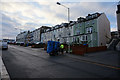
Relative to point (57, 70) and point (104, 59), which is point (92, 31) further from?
point (57, 70)

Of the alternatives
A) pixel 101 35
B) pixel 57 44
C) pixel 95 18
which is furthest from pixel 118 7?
pixel 57 44

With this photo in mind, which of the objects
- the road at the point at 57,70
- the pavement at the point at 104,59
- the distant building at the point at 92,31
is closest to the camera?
the road at the point at 57,70

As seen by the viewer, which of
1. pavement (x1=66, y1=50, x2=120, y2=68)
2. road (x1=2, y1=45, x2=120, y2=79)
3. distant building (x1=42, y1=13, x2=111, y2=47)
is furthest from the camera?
Answer: distant building (x1=42, y1=13, x2=111, y2=47)

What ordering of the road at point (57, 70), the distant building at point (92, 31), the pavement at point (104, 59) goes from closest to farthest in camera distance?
1. the road at point (57, 70)
2. the pavement at point (104, 59)
3. the distant building at point (92, 31)

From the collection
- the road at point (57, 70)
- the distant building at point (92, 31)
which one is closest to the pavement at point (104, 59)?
the road at point (57, 70)

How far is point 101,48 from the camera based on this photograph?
22953 mm

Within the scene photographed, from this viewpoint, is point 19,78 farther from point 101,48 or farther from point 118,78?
point 101,48

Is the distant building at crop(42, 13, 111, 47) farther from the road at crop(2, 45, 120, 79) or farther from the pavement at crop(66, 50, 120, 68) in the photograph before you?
the road at crop(2, 45, 120, 79)

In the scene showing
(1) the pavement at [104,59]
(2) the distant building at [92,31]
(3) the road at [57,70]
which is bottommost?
(1) the pavement at [104,59]

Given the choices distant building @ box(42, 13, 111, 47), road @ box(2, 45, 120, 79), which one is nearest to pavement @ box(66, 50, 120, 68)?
road @ box(2, 45, 120, 79)

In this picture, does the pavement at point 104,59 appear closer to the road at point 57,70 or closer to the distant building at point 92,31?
the road at point 57,70

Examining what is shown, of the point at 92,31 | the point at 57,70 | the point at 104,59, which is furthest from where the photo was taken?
the point at 92,31

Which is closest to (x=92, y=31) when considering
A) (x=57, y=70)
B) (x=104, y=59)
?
(x=104, y=59)

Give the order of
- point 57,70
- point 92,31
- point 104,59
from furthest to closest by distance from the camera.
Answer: point 92,31, point 104,59, point 57,70
